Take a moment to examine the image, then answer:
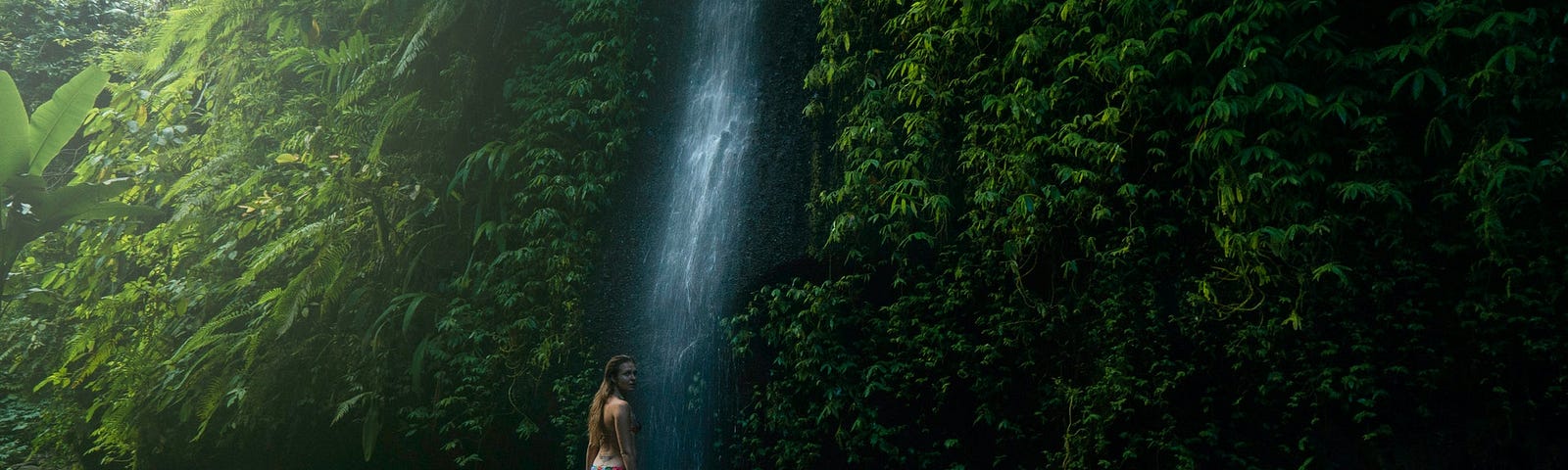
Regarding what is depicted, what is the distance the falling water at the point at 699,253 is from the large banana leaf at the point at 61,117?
4978 mm

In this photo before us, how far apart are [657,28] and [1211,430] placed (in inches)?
188

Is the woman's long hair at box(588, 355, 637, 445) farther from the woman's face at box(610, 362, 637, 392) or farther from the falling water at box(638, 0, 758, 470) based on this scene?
the falling water at box(638, 0, 758, 470)

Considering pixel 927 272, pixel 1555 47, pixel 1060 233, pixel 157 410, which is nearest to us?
pixel 1555 47

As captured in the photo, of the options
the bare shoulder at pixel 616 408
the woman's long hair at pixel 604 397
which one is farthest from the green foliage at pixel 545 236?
the bare shoulder at pixel 616 408

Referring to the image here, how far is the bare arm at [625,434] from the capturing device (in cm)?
492

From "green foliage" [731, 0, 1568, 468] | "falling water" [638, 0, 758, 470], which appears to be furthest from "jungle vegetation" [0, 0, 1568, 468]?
"falling water" [638, 0, 758, 470]

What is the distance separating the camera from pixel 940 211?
5.70m

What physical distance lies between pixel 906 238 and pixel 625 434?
2.01 m

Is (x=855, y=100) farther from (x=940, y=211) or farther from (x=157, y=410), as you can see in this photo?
(x=157, y=410)

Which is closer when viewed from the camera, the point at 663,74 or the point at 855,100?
the point at 855,100

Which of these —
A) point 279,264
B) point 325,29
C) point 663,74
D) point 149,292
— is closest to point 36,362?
point 149,292

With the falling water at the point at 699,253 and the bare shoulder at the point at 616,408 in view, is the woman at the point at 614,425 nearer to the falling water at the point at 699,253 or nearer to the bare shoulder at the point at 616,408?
the bare shoulder at the point at 616,408

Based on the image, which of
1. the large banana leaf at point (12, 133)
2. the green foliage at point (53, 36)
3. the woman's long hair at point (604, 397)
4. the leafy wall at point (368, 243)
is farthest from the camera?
the green foliage at point (53, 36)

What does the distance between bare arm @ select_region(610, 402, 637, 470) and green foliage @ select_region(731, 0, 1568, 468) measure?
1376mm
